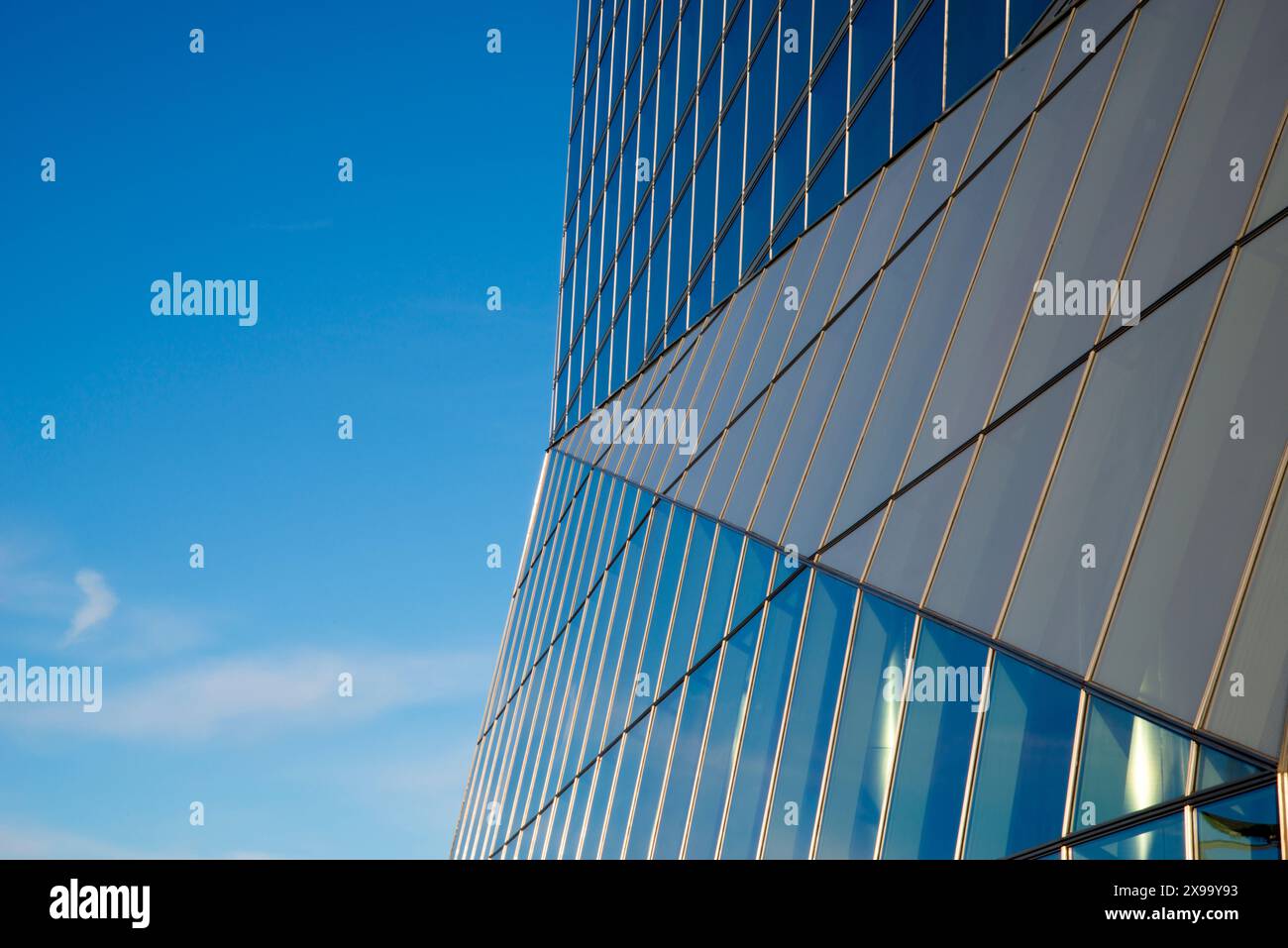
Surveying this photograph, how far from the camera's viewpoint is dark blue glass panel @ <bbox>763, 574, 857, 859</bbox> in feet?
47.4

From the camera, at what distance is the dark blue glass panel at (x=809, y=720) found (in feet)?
47.4

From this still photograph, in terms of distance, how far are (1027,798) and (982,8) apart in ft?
37.0

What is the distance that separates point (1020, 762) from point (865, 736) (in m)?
3.09

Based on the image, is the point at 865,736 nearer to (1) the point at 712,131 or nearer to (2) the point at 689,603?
(2) the point at 689,603

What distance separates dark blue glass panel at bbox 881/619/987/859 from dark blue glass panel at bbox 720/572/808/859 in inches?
153

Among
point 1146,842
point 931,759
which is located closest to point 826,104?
point 931,759

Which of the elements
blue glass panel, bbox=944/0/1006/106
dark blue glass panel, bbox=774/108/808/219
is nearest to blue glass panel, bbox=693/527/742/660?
dark blue glass panel, bbox=774/108/808/219

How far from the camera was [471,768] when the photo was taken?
42.9 metres

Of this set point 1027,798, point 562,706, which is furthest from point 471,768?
point 1027,798

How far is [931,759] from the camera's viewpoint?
11797mm

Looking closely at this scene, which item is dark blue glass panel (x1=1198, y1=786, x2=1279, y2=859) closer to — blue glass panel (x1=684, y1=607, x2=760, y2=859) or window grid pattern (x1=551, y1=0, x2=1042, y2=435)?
blue glass panel (x1=684, y1=607, x2=760, y2=859)

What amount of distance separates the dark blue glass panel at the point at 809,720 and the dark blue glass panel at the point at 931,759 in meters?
2.12
